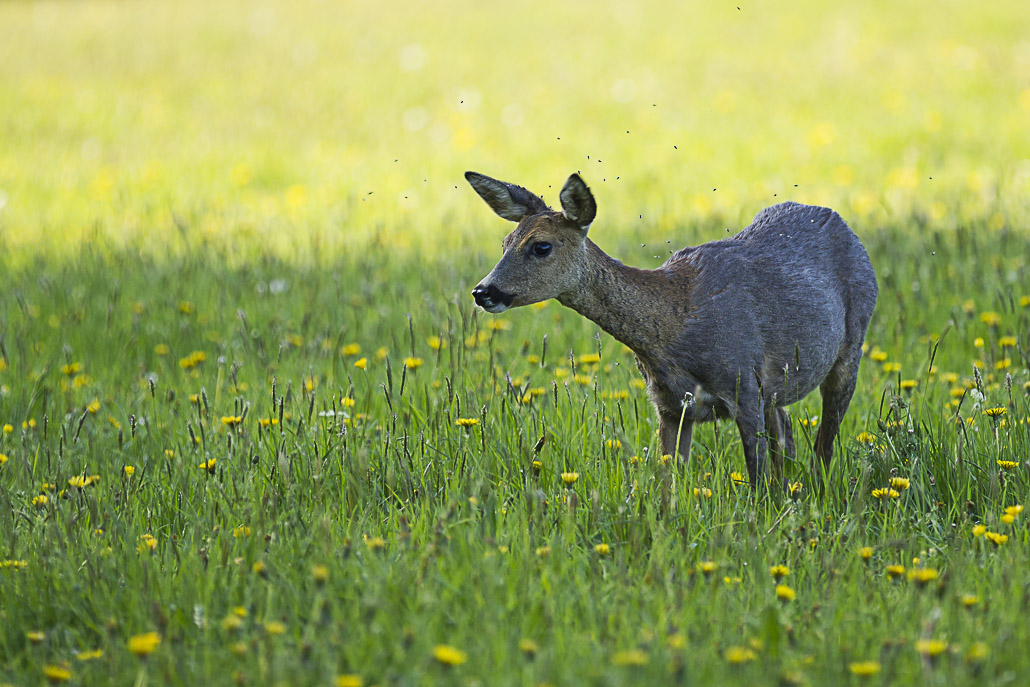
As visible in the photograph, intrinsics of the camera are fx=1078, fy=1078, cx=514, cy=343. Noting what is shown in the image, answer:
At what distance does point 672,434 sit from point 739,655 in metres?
2.04

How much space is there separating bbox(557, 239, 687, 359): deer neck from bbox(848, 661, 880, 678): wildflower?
1839 millimetres

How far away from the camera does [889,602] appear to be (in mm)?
3246

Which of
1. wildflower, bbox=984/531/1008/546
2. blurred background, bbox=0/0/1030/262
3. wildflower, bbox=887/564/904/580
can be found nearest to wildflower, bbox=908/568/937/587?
wildflower, bbox=887/564/904/580

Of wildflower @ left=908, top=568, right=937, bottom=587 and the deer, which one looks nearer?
wildflower @ left=908, top=568, right=937, bottom=587

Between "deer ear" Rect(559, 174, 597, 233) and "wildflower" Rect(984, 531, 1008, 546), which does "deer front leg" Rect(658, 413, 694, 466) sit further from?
"wildflower" Rect(984, 531, 1008, 546)

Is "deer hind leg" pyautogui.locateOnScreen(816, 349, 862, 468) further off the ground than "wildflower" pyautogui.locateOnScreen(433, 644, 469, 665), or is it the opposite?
"deer hind leg" pyautogui.locateOnScreen(816, 349, 862, 468)

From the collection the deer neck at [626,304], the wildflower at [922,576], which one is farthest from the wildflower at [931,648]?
the deer neck at [626,304]

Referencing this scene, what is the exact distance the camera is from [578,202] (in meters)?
4.17

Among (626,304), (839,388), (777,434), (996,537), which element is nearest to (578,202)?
(626,304)

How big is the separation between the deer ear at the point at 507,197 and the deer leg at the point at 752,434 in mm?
1166

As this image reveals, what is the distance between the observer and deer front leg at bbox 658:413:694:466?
458 cm

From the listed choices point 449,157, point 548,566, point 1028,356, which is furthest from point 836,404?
point 449,157

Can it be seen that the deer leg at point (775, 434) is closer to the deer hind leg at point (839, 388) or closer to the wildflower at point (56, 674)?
the deer hind leg at point (839, 388)

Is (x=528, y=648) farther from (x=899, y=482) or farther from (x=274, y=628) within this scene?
(x=899, y=482)
